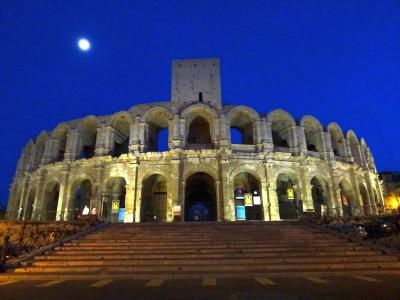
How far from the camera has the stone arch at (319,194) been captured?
85.3 ft

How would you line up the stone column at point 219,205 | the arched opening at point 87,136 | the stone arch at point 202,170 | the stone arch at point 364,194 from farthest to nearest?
the stone arch at point 364,194 → the arched opening at point 87,136 → the stone arch at point 202,170 → the stone column at point 219,205

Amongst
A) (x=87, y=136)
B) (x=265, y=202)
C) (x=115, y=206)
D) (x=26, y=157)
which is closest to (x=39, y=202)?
(x=87, y=136)

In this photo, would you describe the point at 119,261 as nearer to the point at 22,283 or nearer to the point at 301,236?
the point at 22,283

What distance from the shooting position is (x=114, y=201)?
82.8ft

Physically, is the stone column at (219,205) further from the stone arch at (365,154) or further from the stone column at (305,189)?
the stone arch at (365,154)

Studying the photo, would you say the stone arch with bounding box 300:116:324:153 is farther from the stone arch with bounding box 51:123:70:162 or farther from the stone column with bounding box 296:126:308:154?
the stone arch with bounding box 51:123:70:162

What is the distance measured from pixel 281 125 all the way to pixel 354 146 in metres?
9.87

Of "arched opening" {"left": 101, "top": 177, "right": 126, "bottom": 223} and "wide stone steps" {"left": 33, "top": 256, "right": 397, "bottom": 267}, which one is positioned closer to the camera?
"wide stone steps" {"left": 33, "top": 256, "right": 397, "bottom": 267}

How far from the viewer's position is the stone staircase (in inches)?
374

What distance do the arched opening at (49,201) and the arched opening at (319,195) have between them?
85.1 feet

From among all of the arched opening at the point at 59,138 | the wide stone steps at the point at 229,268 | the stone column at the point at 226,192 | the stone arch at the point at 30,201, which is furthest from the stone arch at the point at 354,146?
the stone arch at the point at 30,201

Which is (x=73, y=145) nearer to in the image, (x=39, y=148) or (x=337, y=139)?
(x=39, y=148)

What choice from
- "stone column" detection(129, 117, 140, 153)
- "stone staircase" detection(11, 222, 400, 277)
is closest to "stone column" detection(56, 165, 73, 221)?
"stone column" detection(129, 117, 140, 153)

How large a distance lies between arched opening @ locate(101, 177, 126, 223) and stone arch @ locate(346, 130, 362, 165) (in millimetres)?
25140
